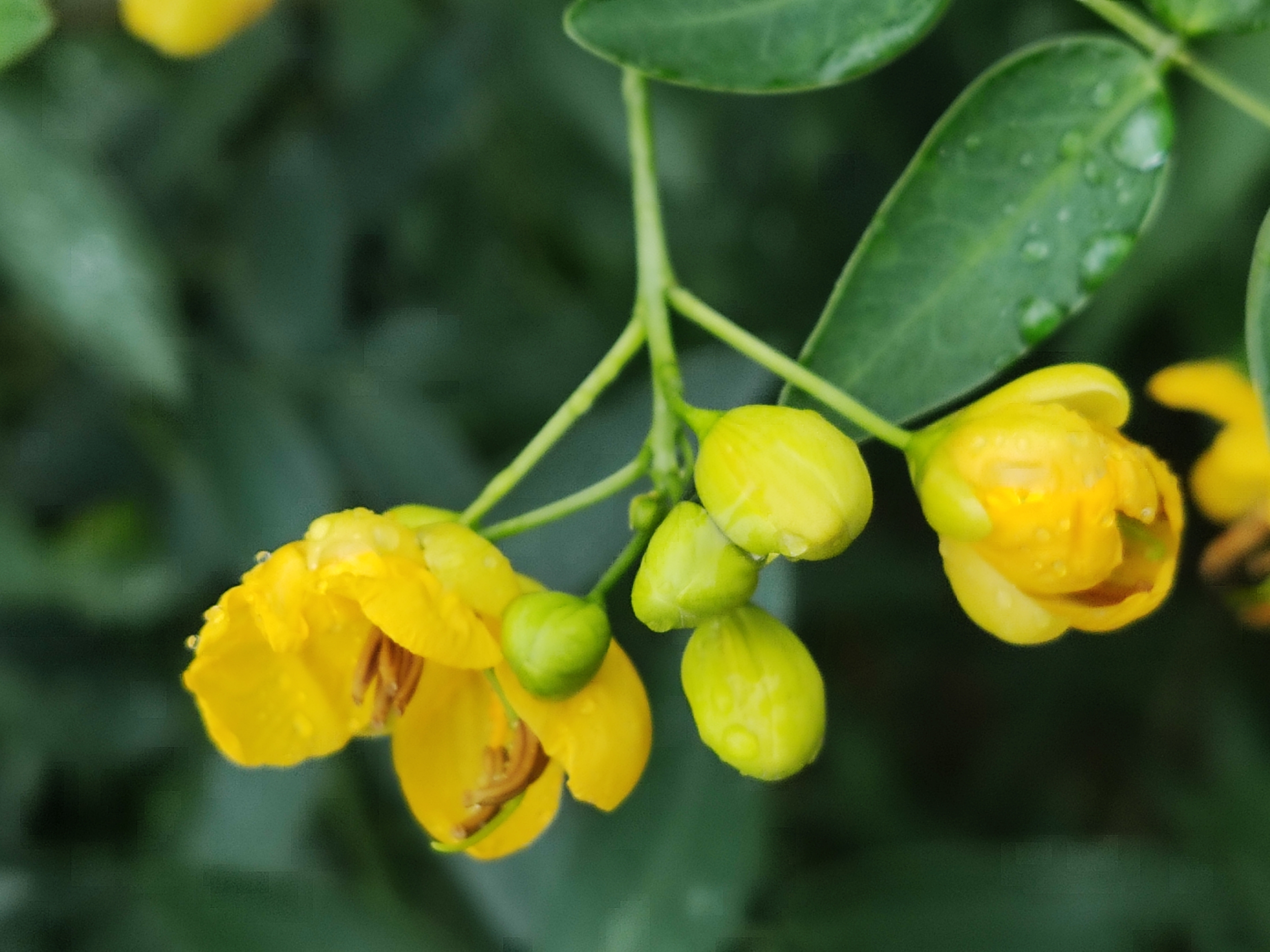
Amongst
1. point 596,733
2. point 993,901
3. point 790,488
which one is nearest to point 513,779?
point 596,733

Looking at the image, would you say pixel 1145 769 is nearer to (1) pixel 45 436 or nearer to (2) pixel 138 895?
(2) pixel 138 895

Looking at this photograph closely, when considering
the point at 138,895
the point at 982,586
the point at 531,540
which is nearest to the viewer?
the point at 982,586

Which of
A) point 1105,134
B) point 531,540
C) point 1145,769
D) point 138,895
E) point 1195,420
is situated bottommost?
point 1145,769

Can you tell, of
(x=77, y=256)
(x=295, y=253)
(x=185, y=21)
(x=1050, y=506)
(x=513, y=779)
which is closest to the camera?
(x=1050, y=506)

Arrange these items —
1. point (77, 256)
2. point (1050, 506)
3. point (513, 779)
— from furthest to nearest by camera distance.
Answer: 1. point (77, 256)
2. point (513, 779)
3. point (1050, 506)

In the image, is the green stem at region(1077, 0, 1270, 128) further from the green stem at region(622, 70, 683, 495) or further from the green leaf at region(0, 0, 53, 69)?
the green leaf at region(0, 0, 53, 69)

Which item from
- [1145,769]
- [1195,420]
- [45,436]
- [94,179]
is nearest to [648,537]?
[94,179]

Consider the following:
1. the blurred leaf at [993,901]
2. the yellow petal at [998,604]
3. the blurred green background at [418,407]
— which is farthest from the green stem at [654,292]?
the blurred leaf at [993,901]

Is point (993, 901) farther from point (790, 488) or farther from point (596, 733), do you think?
point (790, 488)
